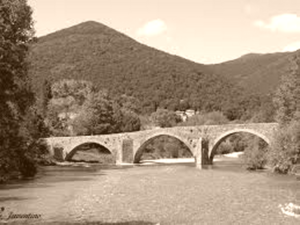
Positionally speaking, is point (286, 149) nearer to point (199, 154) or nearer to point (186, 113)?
point (199, 154)

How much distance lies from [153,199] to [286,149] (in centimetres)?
1892

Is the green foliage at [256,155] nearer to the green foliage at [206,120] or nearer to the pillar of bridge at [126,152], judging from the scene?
the pillar of bridge at [126,152]

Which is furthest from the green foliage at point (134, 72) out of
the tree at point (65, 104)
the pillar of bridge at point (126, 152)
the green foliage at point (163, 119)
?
the pillar of bridge at point (126, 152)

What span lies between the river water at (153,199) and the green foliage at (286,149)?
302 centimetres

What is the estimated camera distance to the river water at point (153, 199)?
2220 centimetres

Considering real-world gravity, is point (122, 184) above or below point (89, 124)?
below

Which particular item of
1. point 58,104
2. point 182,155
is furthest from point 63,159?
point 58,104

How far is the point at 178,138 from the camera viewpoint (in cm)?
6281

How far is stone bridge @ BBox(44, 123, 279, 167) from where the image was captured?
55.0 meters

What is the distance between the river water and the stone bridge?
14.1 metres

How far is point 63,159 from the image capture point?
224 feet

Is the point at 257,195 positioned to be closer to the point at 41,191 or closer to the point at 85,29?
the point at 41,191

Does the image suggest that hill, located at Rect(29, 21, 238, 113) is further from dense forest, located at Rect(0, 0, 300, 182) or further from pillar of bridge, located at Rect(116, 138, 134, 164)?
pillar of bridge, located at Rect(116, 138, 134, 164)

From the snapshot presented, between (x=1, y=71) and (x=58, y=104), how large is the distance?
236 ft
